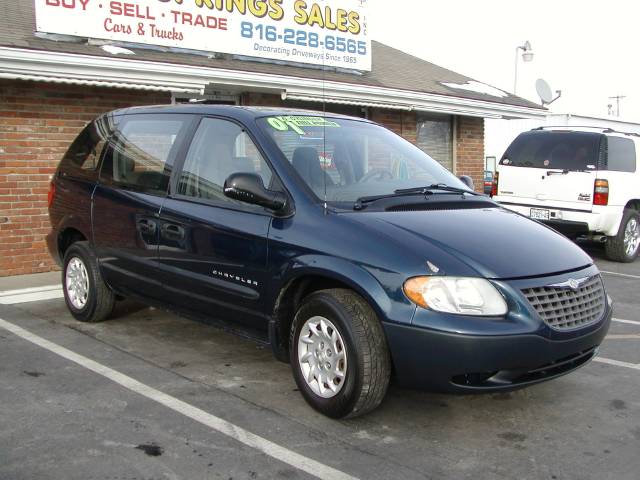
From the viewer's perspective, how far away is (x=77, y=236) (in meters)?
6.09

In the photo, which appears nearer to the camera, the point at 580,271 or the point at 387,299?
the point at 387,299

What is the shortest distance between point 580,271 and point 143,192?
10.1ft

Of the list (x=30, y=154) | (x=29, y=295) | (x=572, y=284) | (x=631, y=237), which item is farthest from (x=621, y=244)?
(x=30, y=154)

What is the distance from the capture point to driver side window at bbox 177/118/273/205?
4.51 m

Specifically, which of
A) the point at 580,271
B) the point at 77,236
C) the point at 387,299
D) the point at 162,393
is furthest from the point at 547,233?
the point at 77,236

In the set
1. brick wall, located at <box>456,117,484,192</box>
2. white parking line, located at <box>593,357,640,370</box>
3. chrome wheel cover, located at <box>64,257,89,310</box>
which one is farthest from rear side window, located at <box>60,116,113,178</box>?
brick wall, located at <box>456,117,484,192</box>

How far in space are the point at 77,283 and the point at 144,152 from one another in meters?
1.48

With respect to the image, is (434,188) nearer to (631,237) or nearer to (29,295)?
(29,295)

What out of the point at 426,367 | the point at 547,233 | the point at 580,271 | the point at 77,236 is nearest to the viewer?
the point at 426,367

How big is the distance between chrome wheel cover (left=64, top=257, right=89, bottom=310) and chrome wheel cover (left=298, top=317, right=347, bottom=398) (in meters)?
2.59

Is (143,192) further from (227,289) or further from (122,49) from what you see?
(122,49)

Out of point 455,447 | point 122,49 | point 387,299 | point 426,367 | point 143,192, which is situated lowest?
point 455,447

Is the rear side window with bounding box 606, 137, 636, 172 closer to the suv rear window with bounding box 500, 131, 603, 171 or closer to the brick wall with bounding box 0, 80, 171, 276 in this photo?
the suv rear window with bounding box 500, 131, 603, 171

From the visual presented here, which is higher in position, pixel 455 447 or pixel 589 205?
pixel 589 205
